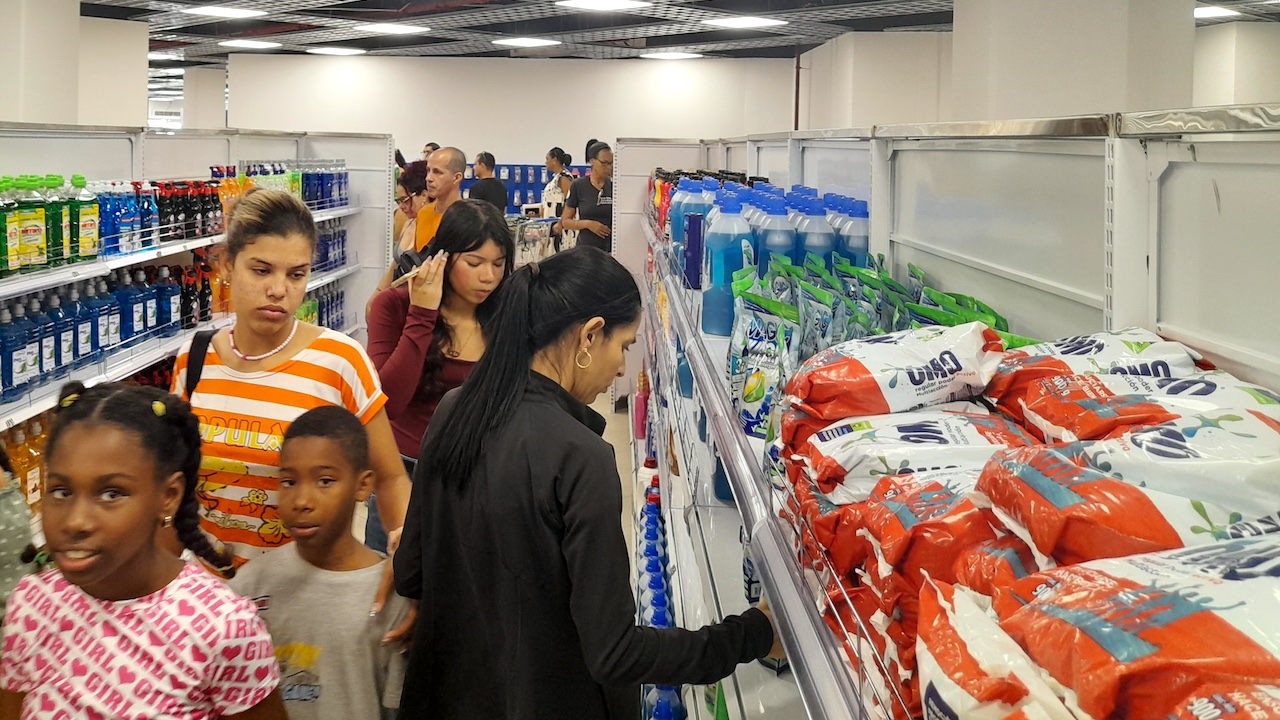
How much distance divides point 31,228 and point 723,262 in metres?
2.48

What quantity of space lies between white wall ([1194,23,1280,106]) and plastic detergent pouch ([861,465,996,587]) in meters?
12.6

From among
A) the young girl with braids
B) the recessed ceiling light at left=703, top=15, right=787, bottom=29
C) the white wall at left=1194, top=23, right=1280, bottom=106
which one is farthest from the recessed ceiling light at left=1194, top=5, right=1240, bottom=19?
the young girl with braids

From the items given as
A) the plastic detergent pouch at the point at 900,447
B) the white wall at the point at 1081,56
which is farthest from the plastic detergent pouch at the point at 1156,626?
the white wall at the point at 1081,56

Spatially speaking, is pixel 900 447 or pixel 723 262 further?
pixel 723 262

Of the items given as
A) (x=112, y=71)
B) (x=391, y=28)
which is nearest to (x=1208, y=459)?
(x=391, y=28)

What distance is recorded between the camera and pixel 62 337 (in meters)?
3.92

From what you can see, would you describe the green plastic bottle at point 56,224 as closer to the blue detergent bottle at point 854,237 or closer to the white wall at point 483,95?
the blue detergent bottle at point 854,237

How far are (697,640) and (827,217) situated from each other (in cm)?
137

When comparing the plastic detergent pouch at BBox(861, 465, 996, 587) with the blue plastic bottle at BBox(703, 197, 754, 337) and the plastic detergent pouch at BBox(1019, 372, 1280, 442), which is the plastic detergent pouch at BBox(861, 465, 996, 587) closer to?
the plastic detergent pouch at BBox(1019, 372, 1280, 442)

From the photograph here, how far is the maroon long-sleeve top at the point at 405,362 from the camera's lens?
265cm

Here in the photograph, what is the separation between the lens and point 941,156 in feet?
7.59

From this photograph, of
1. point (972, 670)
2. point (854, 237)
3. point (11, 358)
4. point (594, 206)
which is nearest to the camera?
point (972, 670)

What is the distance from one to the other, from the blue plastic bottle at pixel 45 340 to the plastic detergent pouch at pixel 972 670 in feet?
12.2

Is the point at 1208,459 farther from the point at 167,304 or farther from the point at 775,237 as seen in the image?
the point at 167,304
